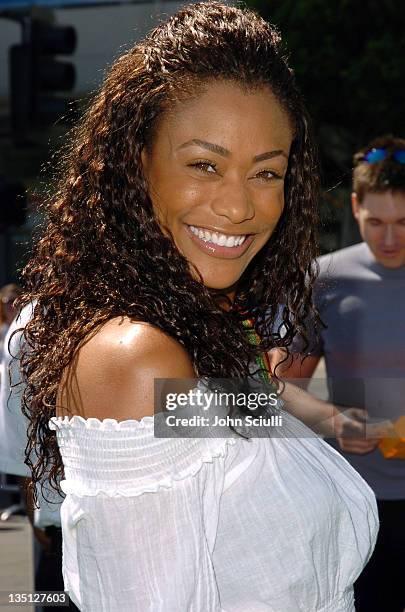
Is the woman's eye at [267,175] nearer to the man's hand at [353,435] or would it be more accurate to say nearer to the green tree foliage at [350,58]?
the man's hand at [353,435]

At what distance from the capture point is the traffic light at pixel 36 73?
730 cm

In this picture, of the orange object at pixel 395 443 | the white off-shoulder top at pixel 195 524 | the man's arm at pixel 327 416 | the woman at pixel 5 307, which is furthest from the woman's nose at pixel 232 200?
the woman at pixel 5 307

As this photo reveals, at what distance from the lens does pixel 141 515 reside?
5.21ft

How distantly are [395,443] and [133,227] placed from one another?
1.86m

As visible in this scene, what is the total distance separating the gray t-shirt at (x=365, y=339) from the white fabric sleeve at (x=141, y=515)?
1926mm

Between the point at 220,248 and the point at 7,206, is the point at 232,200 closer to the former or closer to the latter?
the point at 220,248

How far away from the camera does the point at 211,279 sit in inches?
75.2

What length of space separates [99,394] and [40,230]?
2.52ft

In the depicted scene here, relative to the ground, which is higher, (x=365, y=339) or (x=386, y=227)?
(x=386, y=227)

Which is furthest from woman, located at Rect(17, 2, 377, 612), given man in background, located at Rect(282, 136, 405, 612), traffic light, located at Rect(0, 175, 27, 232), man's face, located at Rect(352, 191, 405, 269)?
traffic light, located at Rect(0, 175, 27, 232)

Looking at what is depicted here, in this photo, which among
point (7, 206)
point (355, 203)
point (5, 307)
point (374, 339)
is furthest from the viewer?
point (5, 307)

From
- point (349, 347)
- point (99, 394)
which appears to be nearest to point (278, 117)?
point (99, 394)

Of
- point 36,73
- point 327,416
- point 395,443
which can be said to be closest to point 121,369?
point 327,416

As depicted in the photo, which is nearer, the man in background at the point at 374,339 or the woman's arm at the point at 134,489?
the woman's arm at the point at 134,489
